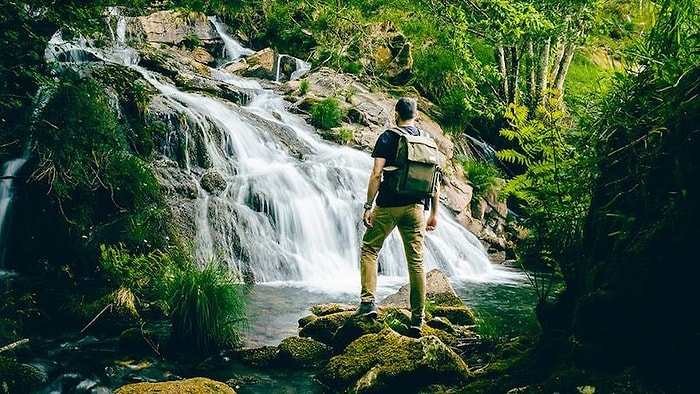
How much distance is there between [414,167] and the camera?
5.16 metres

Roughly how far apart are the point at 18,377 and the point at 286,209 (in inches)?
282

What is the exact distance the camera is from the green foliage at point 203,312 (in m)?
5.95

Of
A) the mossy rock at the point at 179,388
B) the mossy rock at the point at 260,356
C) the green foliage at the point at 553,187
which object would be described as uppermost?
the green foliage at the point at 553,187

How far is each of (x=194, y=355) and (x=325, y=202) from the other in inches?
276

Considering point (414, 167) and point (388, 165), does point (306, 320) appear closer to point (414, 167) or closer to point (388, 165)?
point (388, 165)

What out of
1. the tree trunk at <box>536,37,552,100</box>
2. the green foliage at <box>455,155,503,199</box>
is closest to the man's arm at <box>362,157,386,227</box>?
the green foliage at <box>455,155,503,199</box>

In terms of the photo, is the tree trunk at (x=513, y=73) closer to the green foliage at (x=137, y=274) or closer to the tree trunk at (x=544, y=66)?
the tree trunk at (x=544, y=66)

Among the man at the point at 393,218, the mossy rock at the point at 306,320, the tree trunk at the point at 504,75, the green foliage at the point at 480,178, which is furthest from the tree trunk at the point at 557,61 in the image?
the man at the point at 393,218

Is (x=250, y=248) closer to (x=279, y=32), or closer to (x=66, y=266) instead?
(x=66, y=266)

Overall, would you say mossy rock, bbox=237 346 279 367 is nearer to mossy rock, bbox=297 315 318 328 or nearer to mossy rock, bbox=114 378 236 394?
mossy rock, bbox=297 315 318 328

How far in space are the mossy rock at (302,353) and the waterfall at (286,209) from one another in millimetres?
3807

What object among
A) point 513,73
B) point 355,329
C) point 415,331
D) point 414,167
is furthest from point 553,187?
point 513,73

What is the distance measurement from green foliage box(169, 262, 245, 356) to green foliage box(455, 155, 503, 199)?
40.1 feet

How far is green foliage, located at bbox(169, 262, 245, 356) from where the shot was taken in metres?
5.95
